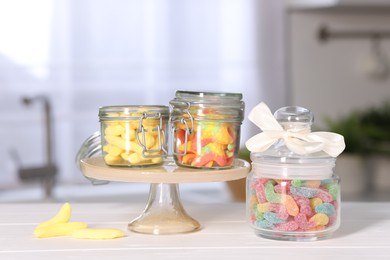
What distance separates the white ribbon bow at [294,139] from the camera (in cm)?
100

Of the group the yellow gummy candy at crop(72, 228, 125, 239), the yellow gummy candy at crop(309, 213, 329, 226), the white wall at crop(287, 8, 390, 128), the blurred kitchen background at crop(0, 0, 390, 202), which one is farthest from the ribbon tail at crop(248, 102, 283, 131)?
the white wall at crop(287, 8, 390, 128)

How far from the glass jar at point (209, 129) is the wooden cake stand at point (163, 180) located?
16 millimetres

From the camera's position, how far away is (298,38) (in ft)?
10.2

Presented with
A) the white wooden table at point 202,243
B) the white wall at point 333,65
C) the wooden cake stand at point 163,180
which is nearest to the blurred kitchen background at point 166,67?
the white wall at point 333,65

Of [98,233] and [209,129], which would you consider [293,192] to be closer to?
[209,129]

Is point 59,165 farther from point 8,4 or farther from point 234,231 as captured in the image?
point 234,231

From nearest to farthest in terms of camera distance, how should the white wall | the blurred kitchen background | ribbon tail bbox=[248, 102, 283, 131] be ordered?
ribbon tail bbox=[248, 102, 283, 131]
the blurred kitchen background
the white wall

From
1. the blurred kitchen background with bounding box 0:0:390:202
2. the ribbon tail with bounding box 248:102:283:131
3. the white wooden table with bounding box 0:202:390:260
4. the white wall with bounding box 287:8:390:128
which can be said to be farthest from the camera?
the white wall with bounding box 287:8:390:128

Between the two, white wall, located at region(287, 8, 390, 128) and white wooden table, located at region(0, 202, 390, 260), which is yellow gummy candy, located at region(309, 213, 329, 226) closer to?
white wooden table, located at region(0, 202, 390, 260)

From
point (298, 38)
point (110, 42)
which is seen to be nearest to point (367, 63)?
point (298, 38)

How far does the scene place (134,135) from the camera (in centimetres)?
106

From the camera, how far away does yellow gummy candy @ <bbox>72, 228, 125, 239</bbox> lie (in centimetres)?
101

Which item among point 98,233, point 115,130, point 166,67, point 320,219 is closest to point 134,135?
point 115,130

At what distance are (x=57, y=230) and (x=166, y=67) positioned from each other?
79.7 inches
